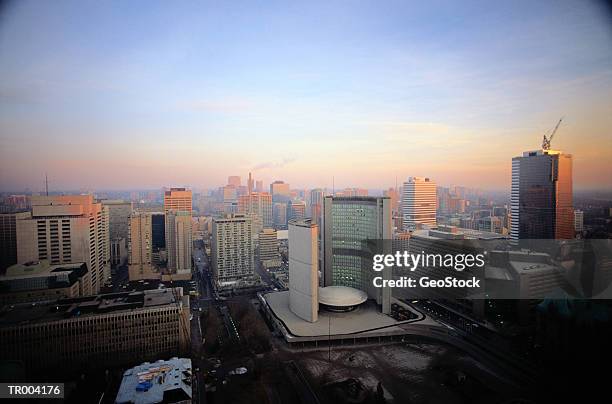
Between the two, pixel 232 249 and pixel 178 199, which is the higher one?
pixel 178 199

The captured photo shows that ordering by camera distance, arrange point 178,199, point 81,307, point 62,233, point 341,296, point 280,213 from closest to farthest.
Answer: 1. point 81,307
2. point 341,296
3. point 62,233
4. point 178,199
5. point 280,213

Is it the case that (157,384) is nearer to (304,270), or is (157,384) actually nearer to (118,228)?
(304,270)

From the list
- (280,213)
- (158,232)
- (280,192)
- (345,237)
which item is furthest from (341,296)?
(280,213)

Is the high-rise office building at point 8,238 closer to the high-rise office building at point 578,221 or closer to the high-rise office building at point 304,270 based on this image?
the high-rise office building at point 304,270

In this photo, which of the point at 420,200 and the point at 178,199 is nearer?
the point at 420,200

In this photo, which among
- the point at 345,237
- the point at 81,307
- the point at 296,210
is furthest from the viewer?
the point at 296,210

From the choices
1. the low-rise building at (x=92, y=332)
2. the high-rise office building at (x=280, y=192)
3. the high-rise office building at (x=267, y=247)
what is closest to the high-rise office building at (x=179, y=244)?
the high-rise office building at (x=267, y=247)

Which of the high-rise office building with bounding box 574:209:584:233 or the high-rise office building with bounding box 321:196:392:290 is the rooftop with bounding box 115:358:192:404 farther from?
the high-rise office building with bounding box 574:209:584:233

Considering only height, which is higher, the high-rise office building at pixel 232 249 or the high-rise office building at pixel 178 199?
the high-rise office building at pixel 178 199
